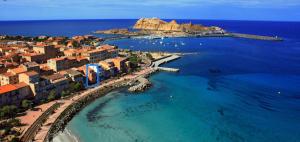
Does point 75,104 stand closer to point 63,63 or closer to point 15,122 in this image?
point 15,122

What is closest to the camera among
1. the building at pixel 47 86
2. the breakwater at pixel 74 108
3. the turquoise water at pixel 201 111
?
the breakwater at pixel 74 108

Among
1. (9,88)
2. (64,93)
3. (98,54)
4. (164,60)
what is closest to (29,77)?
(9,88)

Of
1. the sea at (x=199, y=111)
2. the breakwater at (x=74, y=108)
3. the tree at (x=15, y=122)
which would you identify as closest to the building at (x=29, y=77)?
the breakwater at (x=74, y=108)

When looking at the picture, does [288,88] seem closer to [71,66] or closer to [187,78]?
→ [187,78]

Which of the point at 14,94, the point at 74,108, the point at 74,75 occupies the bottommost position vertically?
the point at 74,108

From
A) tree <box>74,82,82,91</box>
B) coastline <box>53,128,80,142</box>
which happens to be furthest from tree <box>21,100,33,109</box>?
tree <box>74,82,82,91</box>

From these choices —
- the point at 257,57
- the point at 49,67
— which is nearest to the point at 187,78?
the point at 49,67

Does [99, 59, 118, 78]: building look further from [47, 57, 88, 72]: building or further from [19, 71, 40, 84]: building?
[19, 71, 40, 84]: building

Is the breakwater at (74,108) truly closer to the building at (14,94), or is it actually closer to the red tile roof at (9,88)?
the building at (14,94)
